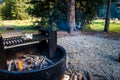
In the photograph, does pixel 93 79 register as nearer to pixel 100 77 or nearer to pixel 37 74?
pixel 100 77

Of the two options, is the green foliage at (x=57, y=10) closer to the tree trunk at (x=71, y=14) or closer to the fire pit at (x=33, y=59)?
the tree trunk at (x=71, y=14)

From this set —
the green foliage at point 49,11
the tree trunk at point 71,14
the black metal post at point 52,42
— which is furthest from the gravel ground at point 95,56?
the green foliage at point 49,11

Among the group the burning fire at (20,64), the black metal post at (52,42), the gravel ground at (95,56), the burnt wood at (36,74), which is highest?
the black metal post at (52,42)

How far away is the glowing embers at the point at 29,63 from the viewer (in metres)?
3.43

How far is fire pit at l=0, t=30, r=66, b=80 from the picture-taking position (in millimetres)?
2721

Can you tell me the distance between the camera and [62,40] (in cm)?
713

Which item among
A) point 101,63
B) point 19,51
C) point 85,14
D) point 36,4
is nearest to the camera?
point 19,51

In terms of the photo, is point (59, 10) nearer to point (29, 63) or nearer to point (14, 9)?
point (29, 63)

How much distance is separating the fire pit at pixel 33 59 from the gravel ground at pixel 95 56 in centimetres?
90

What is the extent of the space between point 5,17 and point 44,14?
9.75 meters

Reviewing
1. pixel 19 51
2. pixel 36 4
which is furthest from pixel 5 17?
pixel 19 51

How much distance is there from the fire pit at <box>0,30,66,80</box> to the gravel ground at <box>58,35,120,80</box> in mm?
900

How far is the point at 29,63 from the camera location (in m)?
3.68

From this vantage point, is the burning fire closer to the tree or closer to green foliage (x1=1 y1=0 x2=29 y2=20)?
the tree
